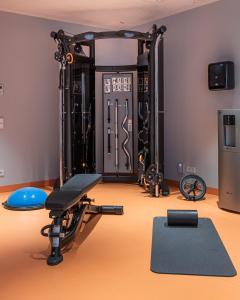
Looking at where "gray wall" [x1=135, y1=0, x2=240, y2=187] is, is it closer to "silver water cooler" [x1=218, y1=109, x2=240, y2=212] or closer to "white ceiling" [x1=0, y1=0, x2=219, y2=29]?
"white ceiling" [x1=0, y1=0, x2=219, y2=29]

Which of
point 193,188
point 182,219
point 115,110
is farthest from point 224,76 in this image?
point 182,219

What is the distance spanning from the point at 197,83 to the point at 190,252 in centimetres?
318

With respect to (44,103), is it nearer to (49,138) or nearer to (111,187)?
(49,138)

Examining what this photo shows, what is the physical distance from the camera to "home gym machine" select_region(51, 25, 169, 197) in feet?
17.0

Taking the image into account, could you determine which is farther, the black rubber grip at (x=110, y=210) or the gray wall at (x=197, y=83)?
the gray wall at (x=197, y=83)

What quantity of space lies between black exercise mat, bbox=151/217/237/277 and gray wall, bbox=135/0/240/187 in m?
1.90

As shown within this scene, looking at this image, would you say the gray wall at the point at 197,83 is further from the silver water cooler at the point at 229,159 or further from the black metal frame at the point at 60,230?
the black metal frame at the point at 60,230

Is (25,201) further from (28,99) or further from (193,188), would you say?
(193,188)

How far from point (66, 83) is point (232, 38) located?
236 cm

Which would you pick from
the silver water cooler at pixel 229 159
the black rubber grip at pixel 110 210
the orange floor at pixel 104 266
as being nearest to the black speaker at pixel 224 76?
the silver water cooler at pixel 229 159

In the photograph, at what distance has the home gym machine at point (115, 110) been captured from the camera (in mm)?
5195

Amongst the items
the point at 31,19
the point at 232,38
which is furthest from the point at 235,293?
the point at 31,19

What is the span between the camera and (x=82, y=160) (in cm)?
600

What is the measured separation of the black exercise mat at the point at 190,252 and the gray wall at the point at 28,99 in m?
2.86
